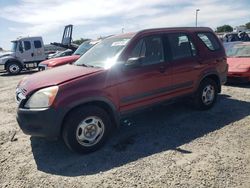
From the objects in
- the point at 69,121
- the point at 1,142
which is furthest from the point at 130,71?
the point at 1,142

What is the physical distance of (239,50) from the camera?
10.2m

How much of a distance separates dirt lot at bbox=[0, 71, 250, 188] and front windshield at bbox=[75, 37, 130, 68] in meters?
1.36

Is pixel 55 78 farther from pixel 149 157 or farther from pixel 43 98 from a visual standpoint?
pixel 149 157

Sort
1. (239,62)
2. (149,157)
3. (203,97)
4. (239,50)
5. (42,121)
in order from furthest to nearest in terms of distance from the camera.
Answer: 1. (239,50)
2. (239,62)
3. (203,97)
4. (149,157)
5. (42,121)

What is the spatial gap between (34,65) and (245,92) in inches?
677

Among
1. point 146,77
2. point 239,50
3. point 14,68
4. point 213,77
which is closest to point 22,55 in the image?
point 14,68

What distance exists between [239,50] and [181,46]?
5.41 m

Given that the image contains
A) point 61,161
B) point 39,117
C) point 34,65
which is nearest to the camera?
point 39,117

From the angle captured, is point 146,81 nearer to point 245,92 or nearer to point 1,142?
point 1,142

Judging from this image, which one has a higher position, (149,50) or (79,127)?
(149,50)

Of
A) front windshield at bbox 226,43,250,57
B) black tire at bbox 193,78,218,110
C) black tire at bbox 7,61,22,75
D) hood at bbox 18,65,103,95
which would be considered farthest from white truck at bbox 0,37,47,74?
black tire at bbox 193,78,218,110

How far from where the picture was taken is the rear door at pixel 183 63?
547 centimetres

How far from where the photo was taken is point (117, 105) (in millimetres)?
4625

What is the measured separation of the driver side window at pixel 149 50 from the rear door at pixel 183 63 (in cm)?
28
